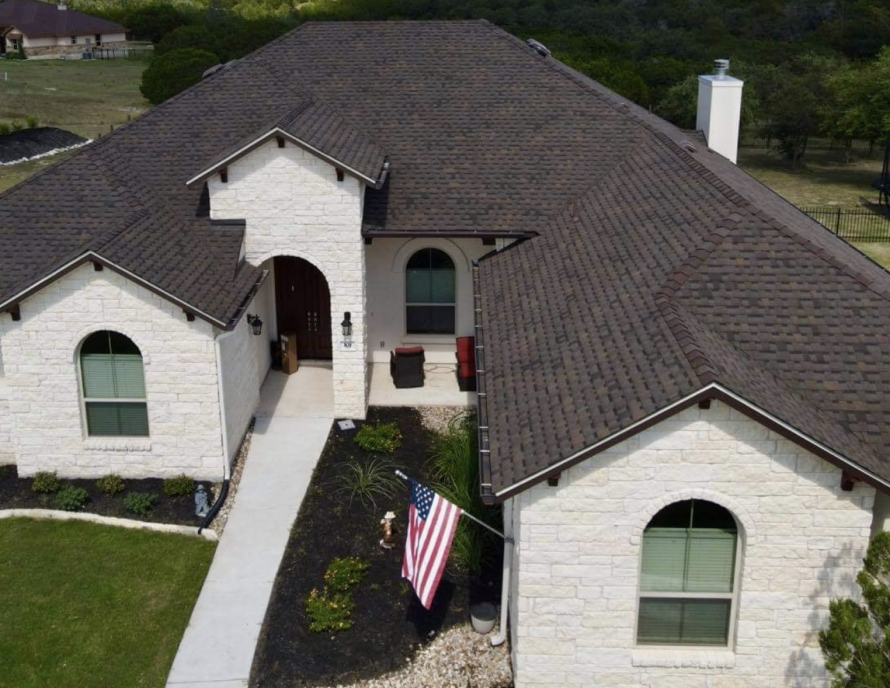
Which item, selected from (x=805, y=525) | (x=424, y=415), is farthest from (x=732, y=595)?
(x=424, y=415)

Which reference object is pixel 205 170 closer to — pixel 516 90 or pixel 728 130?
pixel 516 90

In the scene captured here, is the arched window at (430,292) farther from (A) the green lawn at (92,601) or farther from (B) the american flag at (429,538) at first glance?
(B) the american flag at (429,538)

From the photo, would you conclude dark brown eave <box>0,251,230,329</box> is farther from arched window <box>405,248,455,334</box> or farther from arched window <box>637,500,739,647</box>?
arched window <box>637,500,739,647</box>

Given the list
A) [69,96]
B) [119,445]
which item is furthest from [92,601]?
[69,96]

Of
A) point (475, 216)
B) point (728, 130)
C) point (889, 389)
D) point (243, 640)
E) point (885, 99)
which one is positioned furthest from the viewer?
point (885, 99)

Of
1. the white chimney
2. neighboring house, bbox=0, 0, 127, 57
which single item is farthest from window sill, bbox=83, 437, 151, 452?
neighboring house, bbox=0, 0, 127, 57

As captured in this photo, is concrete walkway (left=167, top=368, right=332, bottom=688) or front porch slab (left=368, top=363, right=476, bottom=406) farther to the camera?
front porch slab (left=368, top=363, right=476, bottom=406)

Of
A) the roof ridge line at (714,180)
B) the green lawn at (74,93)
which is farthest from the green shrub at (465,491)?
the green lawn at (74,93)
